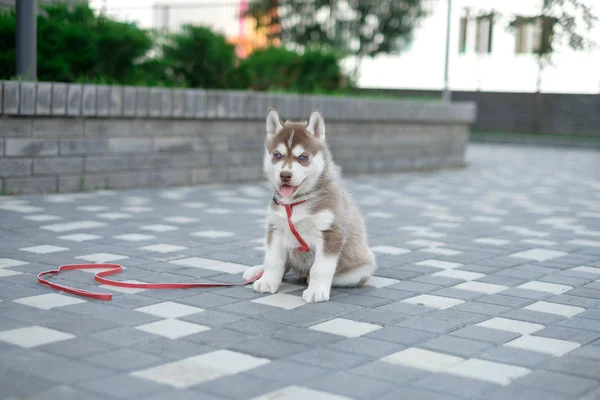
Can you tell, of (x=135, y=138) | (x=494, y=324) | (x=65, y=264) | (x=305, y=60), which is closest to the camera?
(x=494, y=324)

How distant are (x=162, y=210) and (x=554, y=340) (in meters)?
5.16

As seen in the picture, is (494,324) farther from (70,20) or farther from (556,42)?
(556,42)

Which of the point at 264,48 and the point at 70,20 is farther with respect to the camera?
the point at 264,48

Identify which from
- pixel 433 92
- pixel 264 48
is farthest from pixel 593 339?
pixel 433 92

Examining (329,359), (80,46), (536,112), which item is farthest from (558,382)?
(536,112)

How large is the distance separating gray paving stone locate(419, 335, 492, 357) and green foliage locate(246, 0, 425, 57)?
31.9m

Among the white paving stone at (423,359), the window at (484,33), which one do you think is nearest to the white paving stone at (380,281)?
the white paving stone at (423,359)

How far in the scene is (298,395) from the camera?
3.13m

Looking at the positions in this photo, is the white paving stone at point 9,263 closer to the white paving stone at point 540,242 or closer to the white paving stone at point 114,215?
the white paving stone at point 114,215

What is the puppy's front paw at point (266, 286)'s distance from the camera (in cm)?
491

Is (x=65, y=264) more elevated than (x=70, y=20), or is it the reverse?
(x=70, y=20)

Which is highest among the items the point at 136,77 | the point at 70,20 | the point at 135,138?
the point at 70,20

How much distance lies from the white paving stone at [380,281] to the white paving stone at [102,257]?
1.86 m

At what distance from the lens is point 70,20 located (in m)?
11.3
